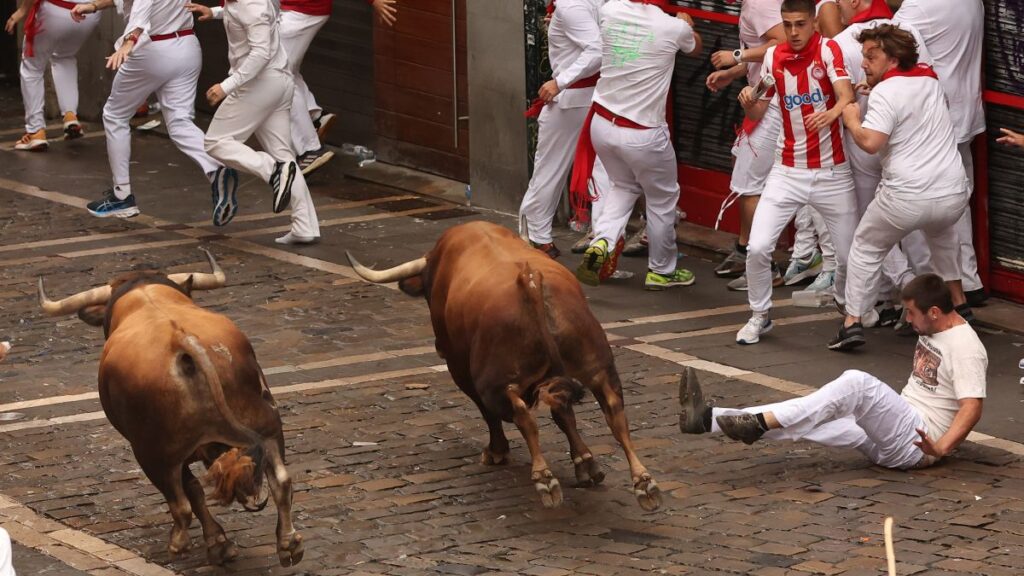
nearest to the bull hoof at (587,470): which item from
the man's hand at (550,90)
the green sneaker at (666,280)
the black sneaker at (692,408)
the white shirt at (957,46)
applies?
the black sneaker at (692,408)

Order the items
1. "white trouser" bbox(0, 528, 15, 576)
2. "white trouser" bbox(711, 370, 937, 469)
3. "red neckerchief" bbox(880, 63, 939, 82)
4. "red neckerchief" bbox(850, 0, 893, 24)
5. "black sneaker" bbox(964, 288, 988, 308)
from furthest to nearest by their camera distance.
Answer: "black sneaker" bbox(964, 288, 988, 308), "red neckerchief" bbox(850, 0, 893, 24), "red neckerchief" bbox(880, 63, 939, 82), "white trouser" bbox(711, 370, 937, 469), "white trouser" bbox(0, 528, 15, 576)

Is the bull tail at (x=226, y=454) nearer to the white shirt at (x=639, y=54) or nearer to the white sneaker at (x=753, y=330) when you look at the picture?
the white sneaker at (x=753, y=330)

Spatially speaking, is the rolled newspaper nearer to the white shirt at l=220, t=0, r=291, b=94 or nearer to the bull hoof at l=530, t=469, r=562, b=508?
the white shirt at l=220, t=0, r=291, b=94

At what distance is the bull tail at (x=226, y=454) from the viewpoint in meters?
7.41

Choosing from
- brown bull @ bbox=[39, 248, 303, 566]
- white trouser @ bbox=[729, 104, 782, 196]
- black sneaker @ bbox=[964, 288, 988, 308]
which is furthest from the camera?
white trouser @ bbox=[729, 104, 782, 196]

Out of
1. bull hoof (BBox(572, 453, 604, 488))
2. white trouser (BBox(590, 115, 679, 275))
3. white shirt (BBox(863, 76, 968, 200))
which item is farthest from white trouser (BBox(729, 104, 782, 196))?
bull hoof (BBox(572, 453, 604, 488))

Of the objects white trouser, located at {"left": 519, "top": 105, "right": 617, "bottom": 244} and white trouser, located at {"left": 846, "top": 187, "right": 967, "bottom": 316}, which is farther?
white trouser, located at {"left": 519, "top": 105, "right": 617, "bottom": 244}

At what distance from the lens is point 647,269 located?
13555mm

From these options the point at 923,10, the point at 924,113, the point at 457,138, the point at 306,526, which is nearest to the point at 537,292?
the point at 306,526

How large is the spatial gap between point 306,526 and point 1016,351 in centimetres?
484

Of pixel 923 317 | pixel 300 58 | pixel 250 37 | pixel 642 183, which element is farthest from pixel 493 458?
pixel 300 58

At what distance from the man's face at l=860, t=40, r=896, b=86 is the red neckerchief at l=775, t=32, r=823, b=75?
567 millimetres

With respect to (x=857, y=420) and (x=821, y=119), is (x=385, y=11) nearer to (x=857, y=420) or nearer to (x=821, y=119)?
(x=821, y=119)

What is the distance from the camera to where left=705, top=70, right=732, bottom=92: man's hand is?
41.2ft
